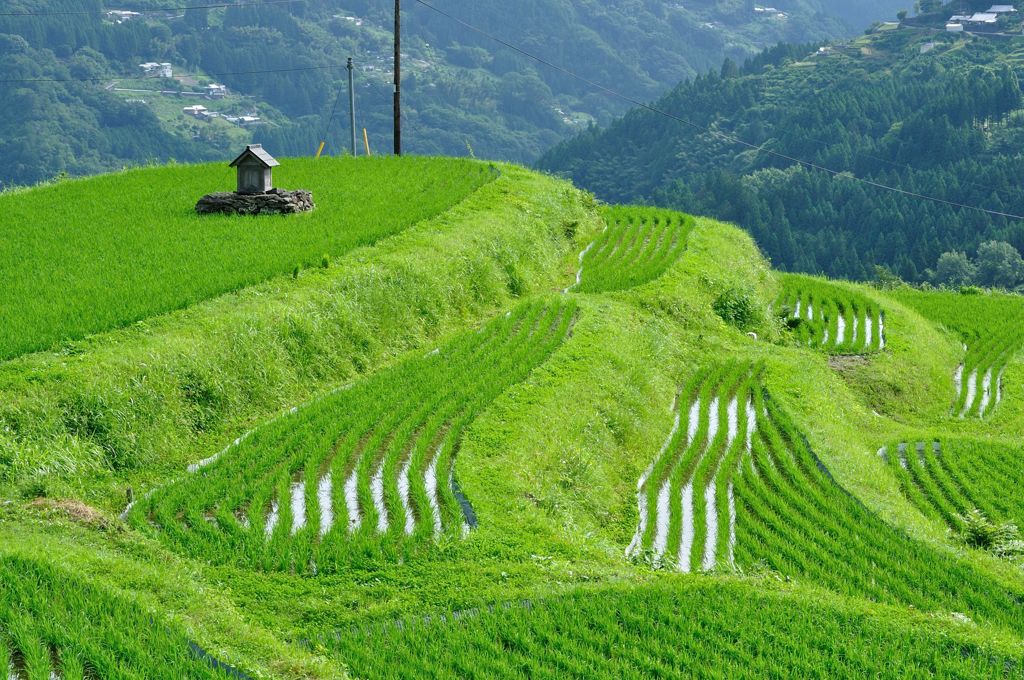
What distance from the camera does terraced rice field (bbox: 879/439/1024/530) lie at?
18078 millimetres

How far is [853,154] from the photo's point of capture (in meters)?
95.9

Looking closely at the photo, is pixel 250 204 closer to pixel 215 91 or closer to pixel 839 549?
pixel 839 549

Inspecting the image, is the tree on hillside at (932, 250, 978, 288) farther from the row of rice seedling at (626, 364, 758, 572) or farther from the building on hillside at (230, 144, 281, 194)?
the building on hillside at (230, 144, 281, 194)

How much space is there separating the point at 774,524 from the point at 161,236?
49.4 feet

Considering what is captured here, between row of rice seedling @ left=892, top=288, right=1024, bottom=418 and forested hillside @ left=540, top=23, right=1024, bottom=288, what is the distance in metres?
34.5

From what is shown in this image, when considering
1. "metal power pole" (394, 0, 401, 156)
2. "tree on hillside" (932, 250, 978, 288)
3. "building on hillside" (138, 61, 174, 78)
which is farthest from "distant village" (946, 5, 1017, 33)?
"building on hillside" (138, 61, 174, 78)

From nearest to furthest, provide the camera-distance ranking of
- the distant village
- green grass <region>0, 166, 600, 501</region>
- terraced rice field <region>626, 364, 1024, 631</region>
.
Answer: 1. terraced rice field <region>626, 364, 1024, 631</region>
2. green grass <region>0, 166, 600, 501</region>
3. the distant village

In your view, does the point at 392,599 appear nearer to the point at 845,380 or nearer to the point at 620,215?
the point at 845,380

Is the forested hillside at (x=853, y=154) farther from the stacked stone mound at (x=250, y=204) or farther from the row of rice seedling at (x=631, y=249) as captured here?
the stacked stone mound at (x=250, y=204)

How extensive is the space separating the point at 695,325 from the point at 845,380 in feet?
13.2

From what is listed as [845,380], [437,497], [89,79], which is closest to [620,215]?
[845,380]

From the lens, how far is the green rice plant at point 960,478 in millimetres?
17938

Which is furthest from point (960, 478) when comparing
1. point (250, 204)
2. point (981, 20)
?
point (981, 20)

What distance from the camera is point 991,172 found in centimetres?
8225
